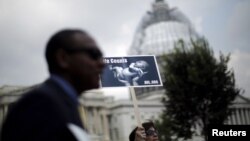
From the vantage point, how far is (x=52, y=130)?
1346 millimetres

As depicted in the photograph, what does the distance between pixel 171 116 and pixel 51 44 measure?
97.3 feet

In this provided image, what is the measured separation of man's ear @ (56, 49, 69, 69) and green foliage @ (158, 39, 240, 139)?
2816 cm

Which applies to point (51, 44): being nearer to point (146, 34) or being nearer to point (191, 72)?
point (191, 72)

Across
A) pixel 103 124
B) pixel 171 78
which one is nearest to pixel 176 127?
pixel 171 78

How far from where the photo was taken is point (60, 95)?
4.75ft

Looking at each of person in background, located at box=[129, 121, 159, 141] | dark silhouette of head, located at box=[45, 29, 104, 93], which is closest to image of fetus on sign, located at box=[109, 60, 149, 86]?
person in background, located at box=[129, 121, 159, 141]

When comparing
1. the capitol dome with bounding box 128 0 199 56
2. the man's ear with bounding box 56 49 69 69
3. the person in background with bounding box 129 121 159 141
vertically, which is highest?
the capitol dome with bounding box 128 0 199 56

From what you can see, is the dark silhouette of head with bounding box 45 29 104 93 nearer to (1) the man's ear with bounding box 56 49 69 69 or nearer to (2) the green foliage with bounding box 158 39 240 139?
(1) the man's ear with bounding box 56 49 69 69

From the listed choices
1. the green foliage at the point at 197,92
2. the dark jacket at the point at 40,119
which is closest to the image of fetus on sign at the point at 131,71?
the dark jacket at the point at 40,119

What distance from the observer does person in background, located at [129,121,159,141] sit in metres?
5.58

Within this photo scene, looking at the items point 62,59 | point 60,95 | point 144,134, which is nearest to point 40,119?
point 60,95

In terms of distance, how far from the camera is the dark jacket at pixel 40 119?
4.41 feet

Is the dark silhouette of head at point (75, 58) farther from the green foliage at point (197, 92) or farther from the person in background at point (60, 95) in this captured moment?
the green foliage at point (197, 92)

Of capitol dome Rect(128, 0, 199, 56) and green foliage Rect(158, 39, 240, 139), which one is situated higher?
capitol dome Rect(128, 0, 199, 56)
